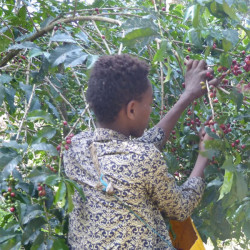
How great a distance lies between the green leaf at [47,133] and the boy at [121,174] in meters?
0.12

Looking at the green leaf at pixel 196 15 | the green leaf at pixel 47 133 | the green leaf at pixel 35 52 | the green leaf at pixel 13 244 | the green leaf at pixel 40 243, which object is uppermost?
the green leaf at pixel 196 15

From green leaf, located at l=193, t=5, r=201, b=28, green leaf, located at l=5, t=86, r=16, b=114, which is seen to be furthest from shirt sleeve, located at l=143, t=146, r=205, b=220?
green leaf, located at l=5, t=86, r=16, b=114

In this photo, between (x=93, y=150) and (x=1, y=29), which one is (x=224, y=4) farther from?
(x=1, y=29)

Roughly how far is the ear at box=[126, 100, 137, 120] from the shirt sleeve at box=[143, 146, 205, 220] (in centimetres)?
19

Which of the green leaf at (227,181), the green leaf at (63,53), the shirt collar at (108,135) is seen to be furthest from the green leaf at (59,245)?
the green leaf at (63,53)

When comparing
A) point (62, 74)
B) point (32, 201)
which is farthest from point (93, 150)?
point (62, 74)

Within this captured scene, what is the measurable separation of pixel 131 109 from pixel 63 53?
0.52 meters

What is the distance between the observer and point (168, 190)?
→ 1.70 metres

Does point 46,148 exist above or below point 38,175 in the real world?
above

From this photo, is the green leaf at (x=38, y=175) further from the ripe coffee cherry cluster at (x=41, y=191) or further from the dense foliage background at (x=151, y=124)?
the ripe coffee cherry cluster at (x=41, y=191)

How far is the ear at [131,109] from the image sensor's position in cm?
173

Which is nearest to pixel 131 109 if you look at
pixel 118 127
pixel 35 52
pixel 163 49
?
pixel 118 127

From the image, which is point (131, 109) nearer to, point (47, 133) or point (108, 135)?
point (108, 135)

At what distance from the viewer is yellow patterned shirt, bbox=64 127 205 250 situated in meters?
1.63
